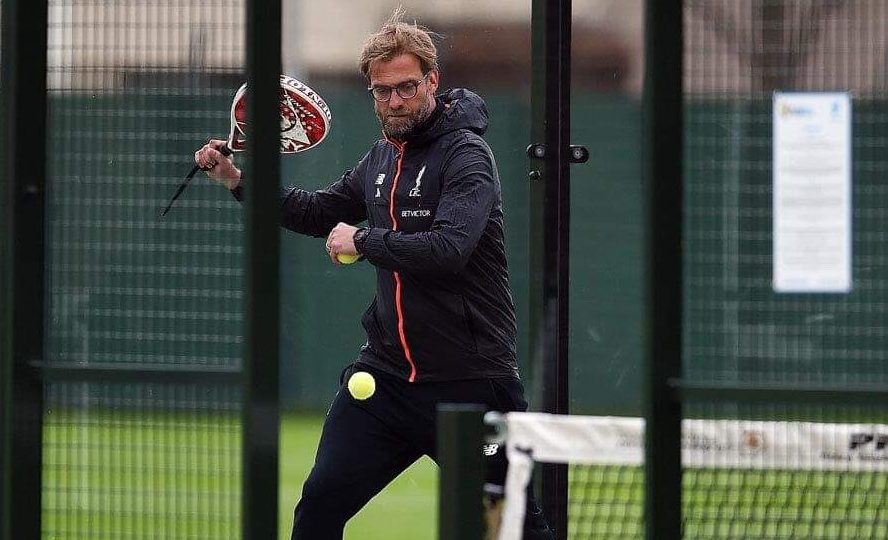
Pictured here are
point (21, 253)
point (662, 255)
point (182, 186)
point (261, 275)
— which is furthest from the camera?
point (182, 186)

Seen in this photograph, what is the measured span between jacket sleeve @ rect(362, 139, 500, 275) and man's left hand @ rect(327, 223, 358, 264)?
0.17 ft

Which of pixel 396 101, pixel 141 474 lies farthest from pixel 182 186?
pixel 396 101

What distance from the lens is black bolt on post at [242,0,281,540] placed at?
366cm

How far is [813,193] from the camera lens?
3.91 metres

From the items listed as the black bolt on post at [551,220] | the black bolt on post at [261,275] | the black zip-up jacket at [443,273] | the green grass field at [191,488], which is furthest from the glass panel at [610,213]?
the black bolt on post at [261,275]

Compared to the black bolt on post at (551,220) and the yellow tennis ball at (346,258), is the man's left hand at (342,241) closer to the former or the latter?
the yellow tennis ball at (346,258)

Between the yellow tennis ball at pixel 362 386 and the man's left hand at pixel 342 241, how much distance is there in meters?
0.42

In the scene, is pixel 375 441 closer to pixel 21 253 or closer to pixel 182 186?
pixel 182 186

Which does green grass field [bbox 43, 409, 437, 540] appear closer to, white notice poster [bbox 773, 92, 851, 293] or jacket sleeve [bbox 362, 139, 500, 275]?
jacket sleeve [bbox 362, 139, 500, 275]

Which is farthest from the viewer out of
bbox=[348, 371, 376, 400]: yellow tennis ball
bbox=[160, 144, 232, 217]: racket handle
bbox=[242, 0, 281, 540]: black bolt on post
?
bbox=[348, 371, 376, 400]: yellow tennis ball

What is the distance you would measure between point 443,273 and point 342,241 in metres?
0.32

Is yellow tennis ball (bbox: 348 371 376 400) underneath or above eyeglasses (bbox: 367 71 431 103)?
underneath

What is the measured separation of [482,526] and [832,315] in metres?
1.03

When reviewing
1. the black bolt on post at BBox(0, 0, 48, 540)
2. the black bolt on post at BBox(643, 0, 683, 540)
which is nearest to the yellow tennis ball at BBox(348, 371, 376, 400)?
the black bolt on post at BBox(0, 0, 48, 540)
